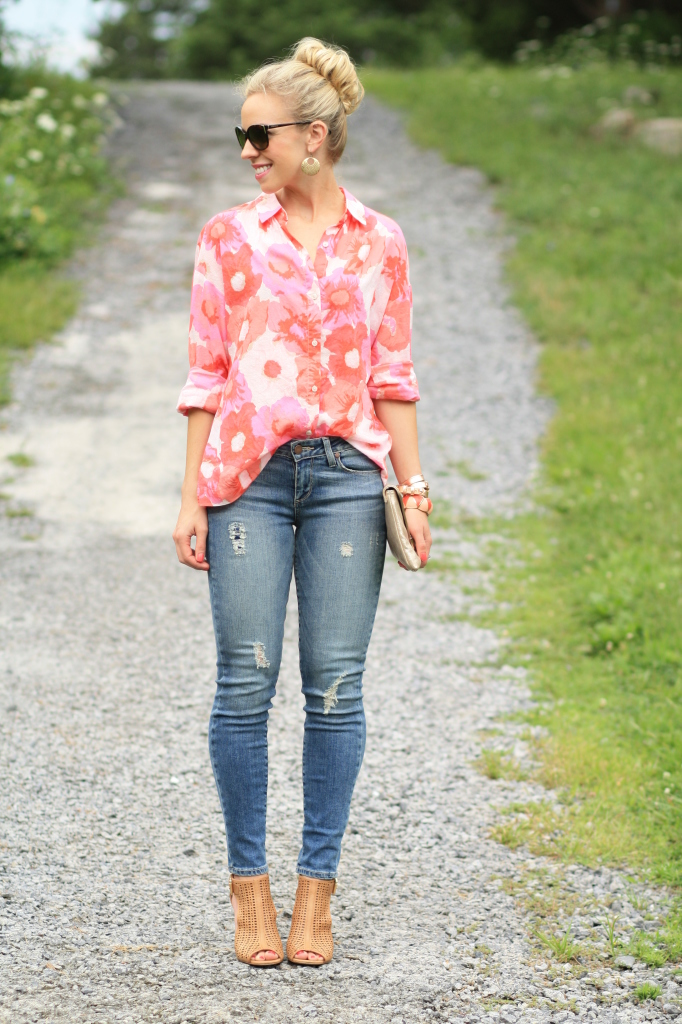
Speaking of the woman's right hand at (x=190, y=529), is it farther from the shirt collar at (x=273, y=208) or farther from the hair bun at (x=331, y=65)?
the hair bun at (x=331, y=65)

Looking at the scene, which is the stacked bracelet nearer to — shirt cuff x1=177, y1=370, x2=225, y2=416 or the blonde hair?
shirt cuff x1=177, y1=370, x2=225, y2=416

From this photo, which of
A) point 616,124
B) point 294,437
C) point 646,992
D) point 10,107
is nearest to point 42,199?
point 10,107

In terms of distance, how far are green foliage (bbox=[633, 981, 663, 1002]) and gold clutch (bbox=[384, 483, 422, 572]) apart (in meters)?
1.21

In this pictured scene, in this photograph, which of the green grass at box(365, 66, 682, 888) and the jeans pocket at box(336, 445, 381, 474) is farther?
the green grass at box(365, 66, 682, 888)

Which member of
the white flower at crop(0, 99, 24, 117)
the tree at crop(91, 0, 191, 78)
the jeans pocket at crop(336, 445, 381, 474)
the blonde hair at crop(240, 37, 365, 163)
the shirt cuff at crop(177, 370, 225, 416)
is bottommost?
the tree at crop(91, 0, 191, 78)

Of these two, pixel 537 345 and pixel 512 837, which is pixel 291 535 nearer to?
pixel 512 837

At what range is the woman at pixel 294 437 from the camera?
A: 100 inches

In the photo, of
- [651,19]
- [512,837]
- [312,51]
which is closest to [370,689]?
[512,837]

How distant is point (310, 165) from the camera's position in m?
2.56

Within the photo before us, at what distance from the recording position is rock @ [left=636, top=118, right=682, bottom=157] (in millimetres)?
11742

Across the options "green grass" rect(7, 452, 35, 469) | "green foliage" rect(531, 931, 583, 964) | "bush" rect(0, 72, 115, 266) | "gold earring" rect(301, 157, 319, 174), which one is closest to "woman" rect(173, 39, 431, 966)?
"gold earring" rect(301, 157, 319, 174)

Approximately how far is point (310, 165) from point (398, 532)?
88 cm

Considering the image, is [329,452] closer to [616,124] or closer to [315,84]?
[315,84]

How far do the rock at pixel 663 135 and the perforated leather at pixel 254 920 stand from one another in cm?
1064
